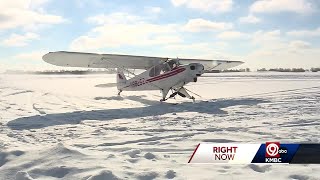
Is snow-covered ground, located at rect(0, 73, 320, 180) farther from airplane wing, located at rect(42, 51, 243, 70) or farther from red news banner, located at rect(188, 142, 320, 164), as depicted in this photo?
airplane wing, located at rect(42, 51, 243, 70)

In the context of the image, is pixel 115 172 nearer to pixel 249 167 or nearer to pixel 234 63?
pixel 249 167

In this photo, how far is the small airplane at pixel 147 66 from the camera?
13.6 meters

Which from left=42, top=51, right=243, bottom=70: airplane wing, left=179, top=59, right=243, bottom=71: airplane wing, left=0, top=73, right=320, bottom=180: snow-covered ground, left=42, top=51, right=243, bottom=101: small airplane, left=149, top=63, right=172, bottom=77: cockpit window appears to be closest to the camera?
left=0, top=73, right=320, bottom=180: snow-covered ground

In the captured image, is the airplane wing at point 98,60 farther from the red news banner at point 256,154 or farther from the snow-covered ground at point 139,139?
the red news banner at point 256,154

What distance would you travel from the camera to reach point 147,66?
17.2m

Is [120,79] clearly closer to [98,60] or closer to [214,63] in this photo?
[98,60]

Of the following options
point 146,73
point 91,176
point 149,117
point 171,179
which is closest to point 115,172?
point 91,176

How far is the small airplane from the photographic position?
44.5 ft

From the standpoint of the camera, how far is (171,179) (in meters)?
3.95

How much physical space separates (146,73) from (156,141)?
9.73m

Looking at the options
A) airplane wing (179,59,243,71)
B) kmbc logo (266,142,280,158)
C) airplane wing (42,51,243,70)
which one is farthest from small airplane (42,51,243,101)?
kmbc logo (266,142,280,158)

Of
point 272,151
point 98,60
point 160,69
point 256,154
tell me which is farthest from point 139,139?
point 98,60

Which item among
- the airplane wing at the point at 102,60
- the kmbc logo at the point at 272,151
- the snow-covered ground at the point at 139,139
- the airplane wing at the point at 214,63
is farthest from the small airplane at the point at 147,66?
the kmbc logo at the point at 272,151

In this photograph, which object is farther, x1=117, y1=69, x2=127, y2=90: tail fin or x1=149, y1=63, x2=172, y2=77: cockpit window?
x1=117, y1=69, x2=127, y2=90: tail fin
